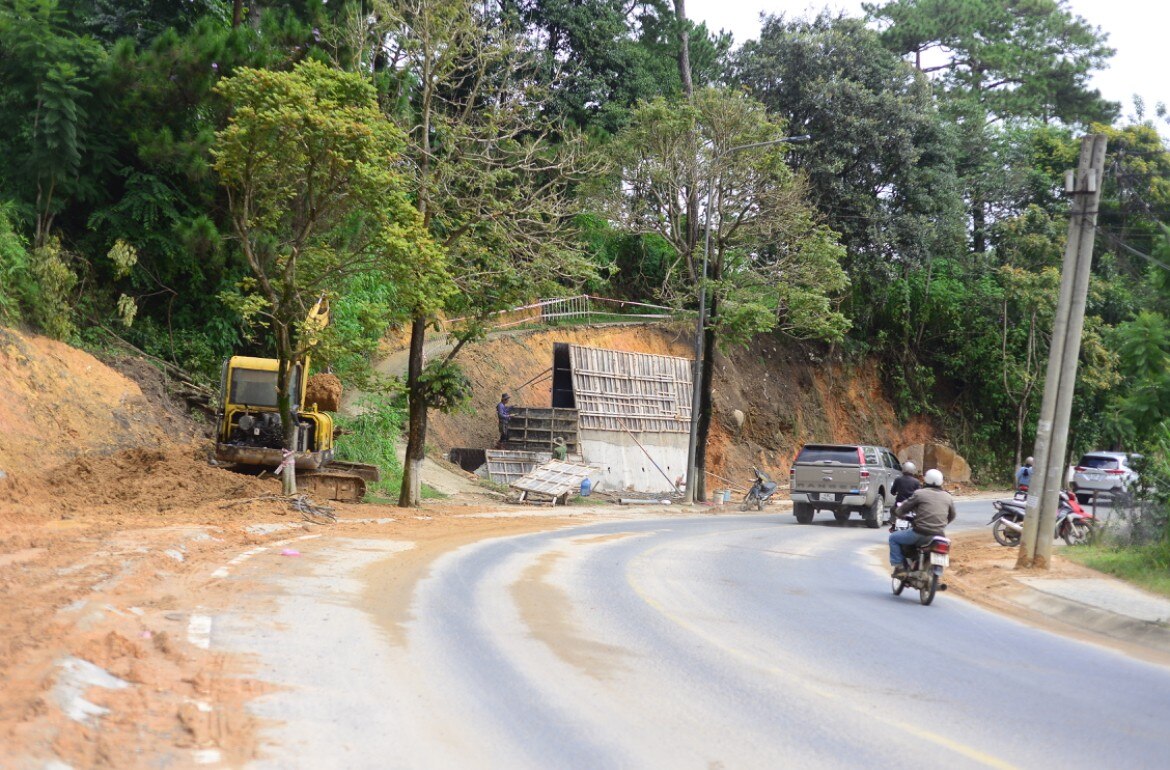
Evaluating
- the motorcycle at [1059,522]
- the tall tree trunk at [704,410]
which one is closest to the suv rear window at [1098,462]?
the tall tree trunk at [704,410]

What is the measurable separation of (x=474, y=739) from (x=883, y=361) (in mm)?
49808

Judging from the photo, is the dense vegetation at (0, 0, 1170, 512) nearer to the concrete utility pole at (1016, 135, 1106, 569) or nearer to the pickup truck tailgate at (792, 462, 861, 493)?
the concrete utility pole at (1016, 135, 1106, 569)

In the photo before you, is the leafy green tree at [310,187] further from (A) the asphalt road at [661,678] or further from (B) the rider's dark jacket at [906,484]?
(B) the rider's dark jacket at [906,484]

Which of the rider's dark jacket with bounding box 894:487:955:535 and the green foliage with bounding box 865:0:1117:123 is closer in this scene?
the rider's dark jacket with bounding box 894:487:955:535

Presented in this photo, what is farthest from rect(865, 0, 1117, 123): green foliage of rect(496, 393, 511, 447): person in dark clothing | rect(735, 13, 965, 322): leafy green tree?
rect(496, 393, 511, 447): person in dark clothing

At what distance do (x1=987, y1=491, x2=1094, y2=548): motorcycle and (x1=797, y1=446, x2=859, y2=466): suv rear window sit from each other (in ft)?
19.0

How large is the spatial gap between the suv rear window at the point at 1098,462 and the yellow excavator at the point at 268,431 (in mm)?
24814

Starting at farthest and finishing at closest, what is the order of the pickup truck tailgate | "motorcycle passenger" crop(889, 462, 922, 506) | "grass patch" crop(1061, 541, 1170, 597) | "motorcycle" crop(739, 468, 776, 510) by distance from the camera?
"motorcycle" crop(739, 468, 776, 510)
the pickup truck tailgate
"motorcycle passenger" crop(889, 462, 922, 506)
"grass patch" crop(1061, 541, 1170, 597)

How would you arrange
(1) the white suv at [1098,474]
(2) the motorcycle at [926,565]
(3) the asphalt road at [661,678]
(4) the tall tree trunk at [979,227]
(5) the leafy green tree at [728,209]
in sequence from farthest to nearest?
(4) the tall tree trunk at [979,227] < (1) the white suv at [1098,474] < (5) the leafy green tree at [728,209] < (2) the motorcycle at [926,565] < (3) the asphalt road at [661,678]

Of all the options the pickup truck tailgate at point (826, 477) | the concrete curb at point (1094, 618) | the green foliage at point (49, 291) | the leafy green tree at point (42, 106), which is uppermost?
the leafy green tree at point (42, 106)

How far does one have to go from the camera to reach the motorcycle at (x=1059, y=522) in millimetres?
21078

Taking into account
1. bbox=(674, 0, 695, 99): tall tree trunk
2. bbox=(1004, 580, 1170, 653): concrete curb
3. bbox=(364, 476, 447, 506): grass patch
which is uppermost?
bbox=(674, 0, 695, 99): tall tree trunk

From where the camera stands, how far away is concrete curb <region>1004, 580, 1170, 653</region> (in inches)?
468

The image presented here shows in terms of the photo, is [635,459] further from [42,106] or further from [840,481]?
[42,106]
